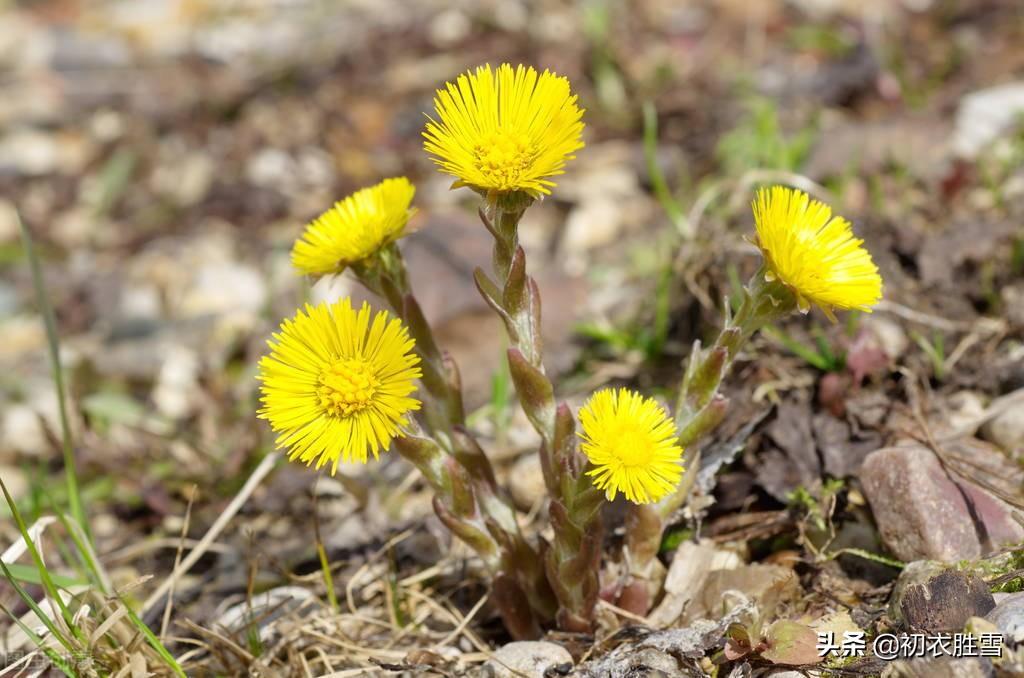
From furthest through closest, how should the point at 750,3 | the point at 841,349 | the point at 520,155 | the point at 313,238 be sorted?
the point at 750,3, the point at 841,349, the point at 313,238, the point at 520,155

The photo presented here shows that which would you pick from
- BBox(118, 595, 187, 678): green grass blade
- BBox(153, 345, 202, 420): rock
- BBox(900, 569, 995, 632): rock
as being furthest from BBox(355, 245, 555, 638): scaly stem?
BBox(153, 345, 202, 420): rock

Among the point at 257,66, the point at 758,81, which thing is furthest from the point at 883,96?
the point at 257,66

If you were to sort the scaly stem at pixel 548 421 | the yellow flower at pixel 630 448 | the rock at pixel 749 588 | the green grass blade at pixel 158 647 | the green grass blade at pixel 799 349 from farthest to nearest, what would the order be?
the green grass blade at pixel 799 349 < the rock at pixel 749 588 < the green grass blade at pixel 158 647 < the scaly stem at pixel 548 421 < the yellow flower at pixel 630 448

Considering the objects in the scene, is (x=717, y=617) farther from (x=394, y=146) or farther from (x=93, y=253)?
(x=93, y=253)

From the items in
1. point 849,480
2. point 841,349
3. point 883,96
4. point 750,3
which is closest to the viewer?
point 849,480

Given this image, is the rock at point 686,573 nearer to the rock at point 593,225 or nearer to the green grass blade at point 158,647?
the green grass blade at point 158,647

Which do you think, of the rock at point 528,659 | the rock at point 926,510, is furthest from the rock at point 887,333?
the rock at point 528,659

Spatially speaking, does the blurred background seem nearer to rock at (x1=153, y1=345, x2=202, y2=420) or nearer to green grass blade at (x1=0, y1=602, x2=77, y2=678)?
rock at (x1=153, y1=345, x2=202, y2=420)

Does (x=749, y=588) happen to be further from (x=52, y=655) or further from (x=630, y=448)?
(x=52, y=655)
